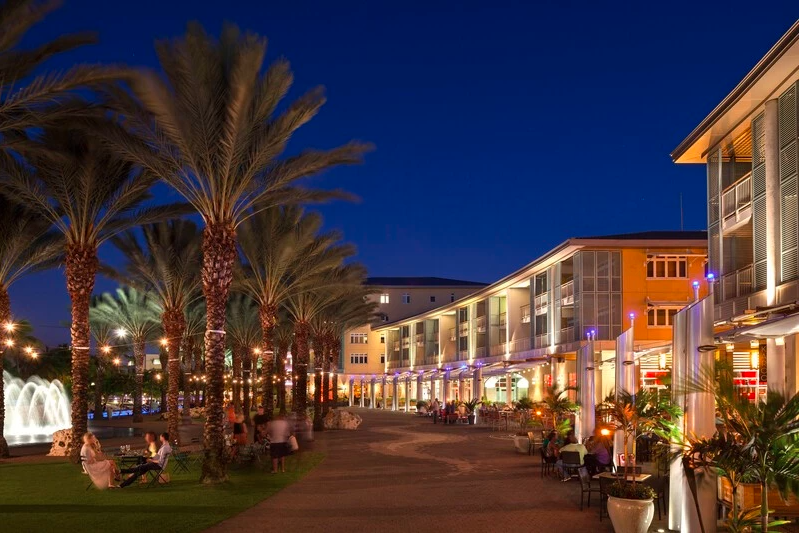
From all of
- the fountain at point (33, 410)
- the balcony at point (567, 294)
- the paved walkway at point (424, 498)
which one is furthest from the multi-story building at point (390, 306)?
the paved walkway at point (424, 498)

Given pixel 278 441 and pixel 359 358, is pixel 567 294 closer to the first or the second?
pixel 278 441

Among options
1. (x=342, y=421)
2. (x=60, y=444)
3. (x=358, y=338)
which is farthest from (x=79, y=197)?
(x=358, y=338)

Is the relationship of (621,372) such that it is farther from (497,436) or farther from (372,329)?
(372,329)

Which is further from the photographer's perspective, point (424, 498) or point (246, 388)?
point (246, 388)

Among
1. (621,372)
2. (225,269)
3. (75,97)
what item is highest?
(75,97)

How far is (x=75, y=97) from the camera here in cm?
1833

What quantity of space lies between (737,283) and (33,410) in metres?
37.2

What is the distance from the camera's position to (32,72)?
58.7 ft

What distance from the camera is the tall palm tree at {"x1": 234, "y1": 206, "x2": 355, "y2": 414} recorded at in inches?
1241

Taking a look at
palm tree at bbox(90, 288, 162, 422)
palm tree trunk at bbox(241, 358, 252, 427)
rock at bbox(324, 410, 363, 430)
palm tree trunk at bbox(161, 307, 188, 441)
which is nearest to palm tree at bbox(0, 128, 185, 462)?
palm tree trunk at bbox(161, 307, 188, 441)

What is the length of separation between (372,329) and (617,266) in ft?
191

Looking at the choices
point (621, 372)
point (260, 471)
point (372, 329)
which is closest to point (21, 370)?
point (372, 329)

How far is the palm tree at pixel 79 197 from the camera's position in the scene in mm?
21453

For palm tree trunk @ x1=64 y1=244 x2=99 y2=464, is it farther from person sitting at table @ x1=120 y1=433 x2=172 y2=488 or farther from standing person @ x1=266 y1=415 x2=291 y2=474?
person sitting at table @ x1=120 y1=433 x2=172 y2=488
